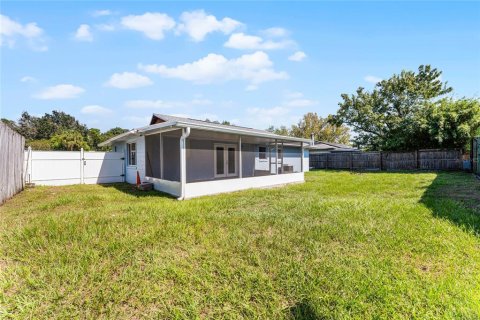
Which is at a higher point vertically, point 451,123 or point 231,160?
point 451,123

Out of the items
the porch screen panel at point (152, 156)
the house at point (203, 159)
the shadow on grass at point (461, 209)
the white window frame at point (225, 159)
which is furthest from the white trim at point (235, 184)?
the shadow on grass at point (461, 209)

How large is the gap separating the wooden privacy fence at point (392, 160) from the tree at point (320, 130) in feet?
64.2

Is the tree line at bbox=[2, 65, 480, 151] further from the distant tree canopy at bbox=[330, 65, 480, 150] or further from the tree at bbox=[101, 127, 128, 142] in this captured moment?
the tree at bbox=[101, 127, 128, 142]

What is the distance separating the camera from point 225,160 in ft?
35.6

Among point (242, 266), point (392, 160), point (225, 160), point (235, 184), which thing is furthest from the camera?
point (392, 160)

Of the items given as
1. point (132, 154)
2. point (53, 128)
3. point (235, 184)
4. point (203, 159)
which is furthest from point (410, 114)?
point (53, 128)

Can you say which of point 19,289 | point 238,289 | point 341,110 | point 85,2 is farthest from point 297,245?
point 341,110

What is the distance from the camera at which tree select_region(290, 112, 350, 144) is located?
39438 millimetres

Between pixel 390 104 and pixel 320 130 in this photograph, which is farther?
pixel 320 130

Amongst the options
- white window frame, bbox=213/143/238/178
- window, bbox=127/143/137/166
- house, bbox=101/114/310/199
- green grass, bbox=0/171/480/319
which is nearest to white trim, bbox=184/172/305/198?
house, bbox=101/114/310/199

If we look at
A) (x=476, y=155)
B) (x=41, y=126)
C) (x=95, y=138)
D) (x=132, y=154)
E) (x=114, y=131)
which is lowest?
(x=476, y=155)

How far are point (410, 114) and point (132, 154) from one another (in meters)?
21.5

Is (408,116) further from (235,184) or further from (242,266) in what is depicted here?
(242,266)

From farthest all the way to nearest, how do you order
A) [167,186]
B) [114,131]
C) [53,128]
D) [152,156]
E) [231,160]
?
[114,131] < [53,128] < [231,160] < [152,156] < [167,186]
